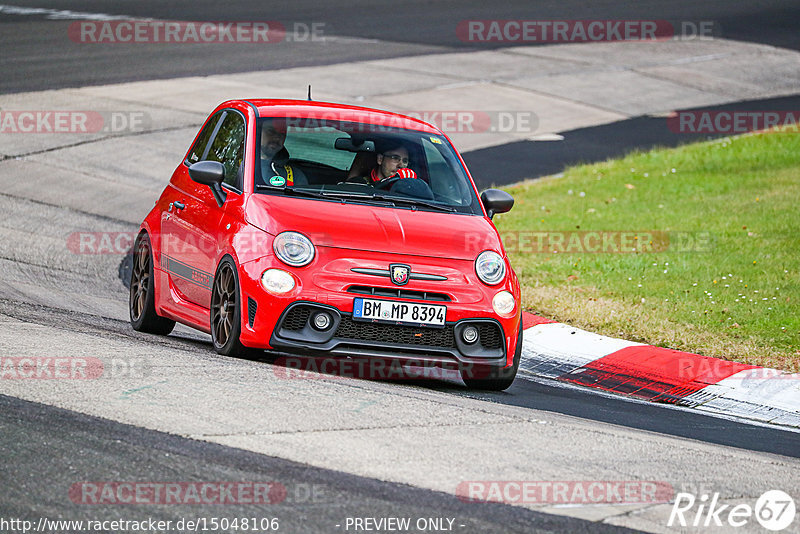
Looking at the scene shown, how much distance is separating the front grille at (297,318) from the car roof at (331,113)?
183 centimetres

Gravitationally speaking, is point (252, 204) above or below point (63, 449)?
above

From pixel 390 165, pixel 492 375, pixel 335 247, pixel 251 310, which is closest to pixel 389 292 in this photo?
pixel 335 247

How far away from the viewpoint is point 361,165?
28.2ft

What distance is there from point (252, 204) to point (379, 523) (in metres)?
3.38

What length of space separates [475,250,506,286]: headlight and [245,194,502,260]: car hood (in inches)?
2.0

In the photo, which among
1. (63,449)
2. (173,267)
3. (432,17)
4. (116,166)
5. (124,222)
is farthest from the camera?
(432,17)

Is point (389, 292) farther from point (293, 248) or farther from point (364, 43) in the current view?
point (364, 43)

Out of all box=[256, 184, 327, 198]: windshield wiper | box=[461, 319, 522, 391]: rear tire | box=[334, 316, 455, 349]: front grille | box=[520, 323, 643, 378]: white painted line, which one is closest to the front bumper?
box=[334, 316, 455, 349]: front grille

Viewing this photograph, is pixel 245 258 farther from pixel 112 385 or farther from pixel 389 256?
pixel 112 385

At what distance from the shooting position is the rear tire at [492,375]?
7.66m

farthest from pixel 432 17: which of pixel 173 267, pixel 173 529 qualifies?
pixel 173 529

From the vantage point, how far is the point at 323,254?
7.32 metres

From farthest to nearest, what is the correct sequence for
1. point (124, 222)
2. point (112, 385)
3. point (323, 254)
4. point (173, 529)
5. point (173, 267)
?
1. point (124, 222)
2. point (173, 267)
3. point (323, 254)
4. point (112, 385)
5. point (173, 529)

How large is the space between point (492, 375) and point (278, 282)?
5.07 ft
